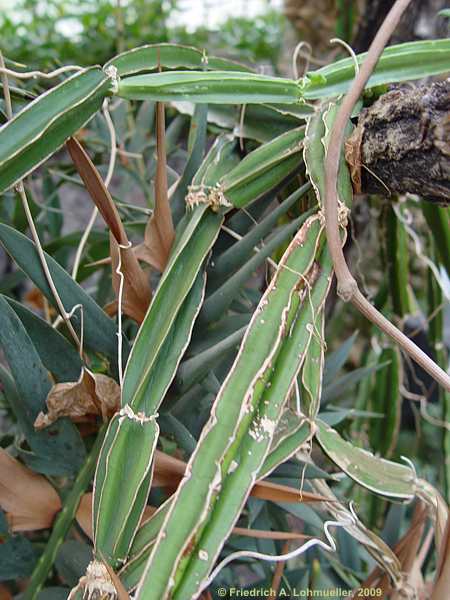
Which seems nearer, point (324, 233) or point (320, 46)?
point (324, 233)

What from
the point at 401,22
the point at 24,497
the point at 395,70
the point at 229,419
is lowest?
the point at 24,497

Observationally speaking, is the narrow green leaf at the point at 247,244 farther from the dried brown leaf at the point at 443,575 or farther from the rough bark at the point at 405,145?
the dried brown leaf at the point at 443,575

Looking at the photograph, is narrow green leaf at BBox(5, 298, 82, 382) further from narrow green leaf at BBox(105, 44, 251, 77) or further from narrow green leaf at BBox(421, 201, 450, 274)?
narrow green leaf at BBox(421, 201, 450, 274)

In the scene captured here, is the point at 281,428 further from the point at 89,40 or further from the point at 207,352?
the point at 89,40

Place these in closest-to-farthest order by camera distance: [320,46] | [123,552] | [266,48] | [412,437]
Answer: [123,552] < [320,46] < [412,437] < [266,48]

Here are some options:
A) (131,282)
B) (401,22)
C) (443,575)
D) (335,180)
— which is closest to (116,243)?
(131,282)

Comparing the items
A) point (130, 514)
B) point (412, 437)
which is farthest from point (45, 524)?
point (412, 437)

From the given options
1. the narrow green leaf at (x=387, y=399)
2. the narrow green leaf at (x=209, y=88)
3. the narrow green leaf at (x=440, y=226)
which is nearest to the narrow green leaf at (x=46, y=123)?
the narrow green leaf at (x=209, y=88)

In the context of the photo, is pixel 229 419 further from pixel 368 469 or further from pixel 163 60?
pixel 163 60
